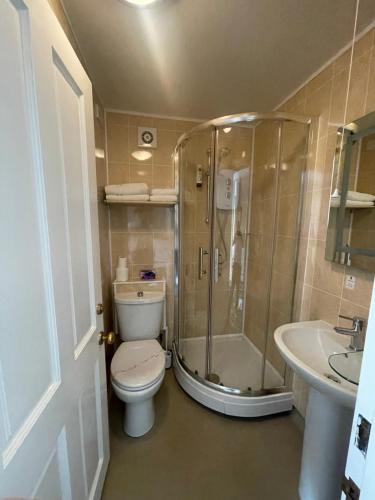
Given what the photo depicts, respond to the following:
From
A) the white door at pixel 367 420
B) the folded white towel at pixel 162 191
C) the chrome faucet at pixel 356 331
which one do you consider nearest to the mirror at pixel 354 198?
the chrome faucet at pixel 356 331

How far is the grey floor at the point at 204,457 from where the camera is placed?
119cm

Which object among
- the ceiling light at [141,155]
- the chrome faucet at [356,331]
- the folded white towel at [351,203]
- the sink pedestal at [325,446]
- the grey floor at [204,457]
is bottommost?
the grey floor at [204,457]

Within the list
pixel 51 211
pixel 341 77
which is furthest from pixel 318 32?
pixel 51 211

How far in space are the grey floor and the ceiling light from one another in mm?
2110

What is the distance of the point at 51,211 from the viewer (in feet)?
2.06

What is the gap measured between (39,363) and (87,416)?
0.54m

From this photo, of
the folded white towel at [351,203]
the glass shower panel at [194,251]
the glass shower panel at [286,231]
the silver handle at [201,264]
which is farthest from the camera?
the silver handle at [201,264]

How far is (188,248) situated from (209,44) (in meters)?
1.46

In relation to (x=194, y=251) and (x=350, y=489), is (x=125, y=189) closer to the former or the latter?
(x=194, y=251)

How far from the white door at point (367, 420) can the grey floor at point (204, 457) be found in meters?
1.17

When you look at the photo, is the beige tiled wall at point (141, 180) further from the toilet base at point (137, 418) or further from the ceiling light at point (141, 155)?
the toilet base at point (137, 418)

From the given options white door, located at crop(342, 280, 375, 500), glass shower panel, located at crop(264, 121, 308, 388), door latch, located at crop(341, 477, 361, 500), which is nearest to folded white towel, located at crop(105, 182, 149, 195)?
glass shower panel, located at crop(264, 121, 308, 388)

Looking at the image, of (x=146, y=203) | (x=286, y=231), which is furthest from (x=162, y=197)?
(x=286, y=231)

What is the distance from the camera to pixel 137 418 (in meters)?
1.47
